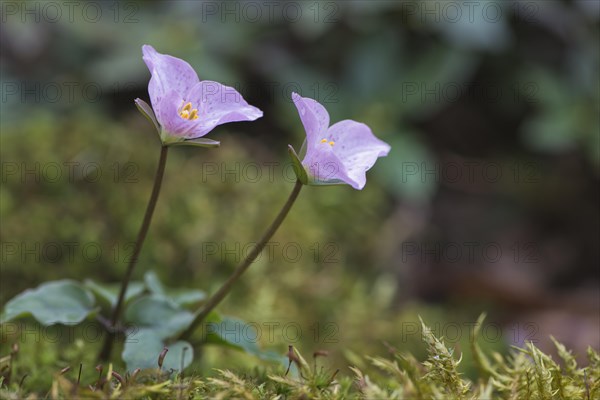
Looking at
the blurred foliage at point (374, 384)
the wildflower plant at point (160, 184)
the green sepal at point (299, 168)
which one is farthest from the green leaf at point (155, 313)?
the green sepal at point (299, 168)

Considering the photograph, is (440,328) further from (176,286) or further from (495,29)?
(495,29)

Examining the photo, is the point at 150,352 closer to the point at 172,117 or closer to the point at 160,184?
the point at 160,184

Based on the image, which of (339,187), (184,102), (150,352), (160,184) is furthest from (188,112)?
(339,187)

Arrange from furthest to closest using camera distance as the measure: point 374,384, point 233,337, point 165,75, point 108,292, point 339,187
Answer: point 339,187 < point 108,292 < point 233,337 < point 165,75 < point 374,384

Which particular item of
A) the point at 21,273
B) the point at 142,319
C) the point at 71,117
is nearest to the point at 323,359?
the point at 142,319

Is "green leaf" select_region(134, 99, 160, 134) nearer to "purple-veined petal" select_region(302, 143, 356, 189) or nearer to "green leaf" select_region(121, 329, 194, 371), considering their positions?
"purple-veined petal" select_region(302, 143, 356, 189)

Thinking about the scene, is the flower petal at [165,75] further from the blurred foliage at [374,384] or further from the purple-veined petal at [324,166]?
A: the blurred foliage at [374,384]
